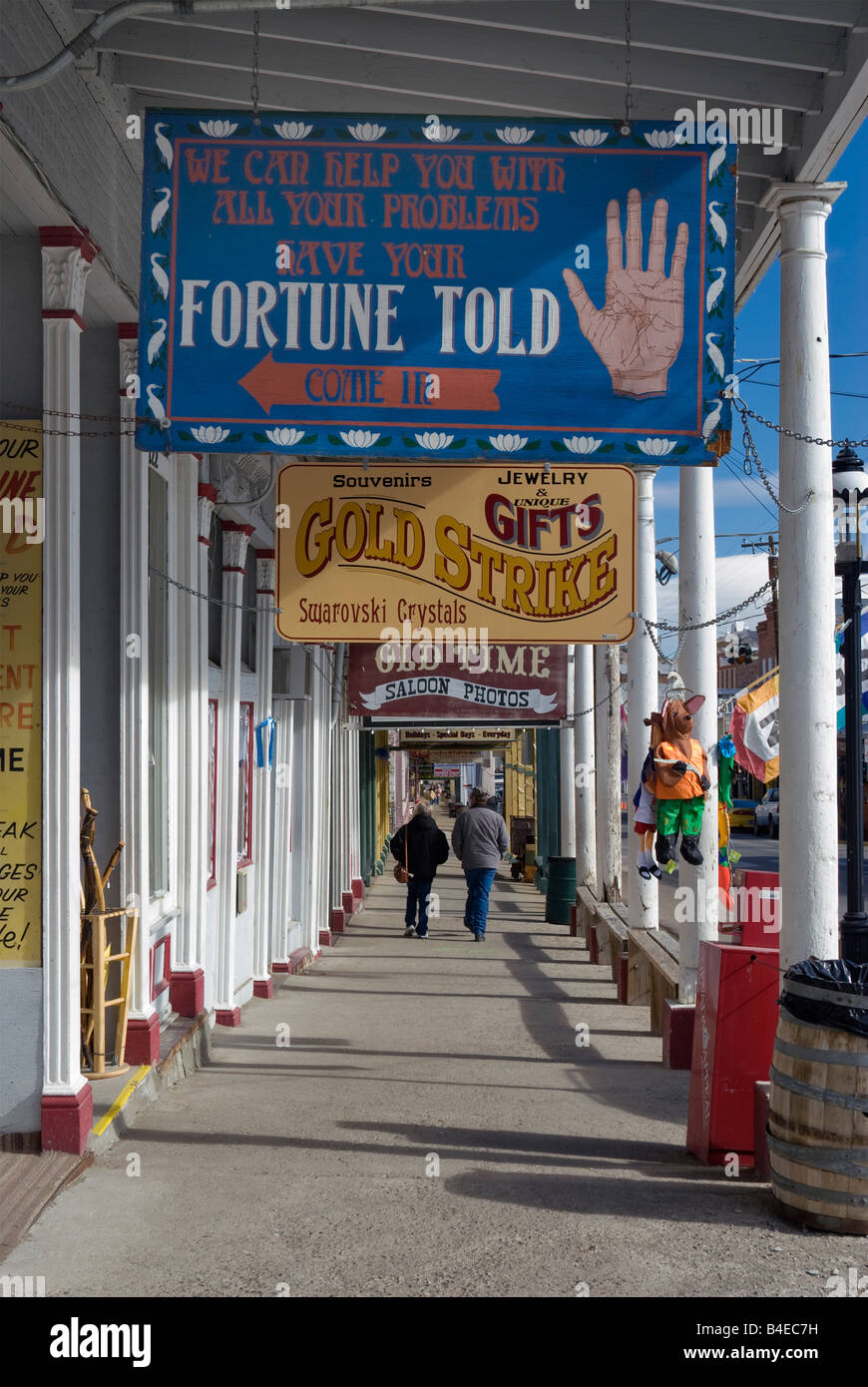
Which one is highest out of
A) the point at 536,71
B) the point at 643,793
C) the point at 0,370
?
the point at 536,71

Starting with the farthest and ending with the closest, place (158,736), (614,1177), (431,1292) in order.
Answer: (158,736) < (614,1177) < (431,1292)

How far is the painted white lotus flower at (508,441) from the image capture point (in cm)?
516


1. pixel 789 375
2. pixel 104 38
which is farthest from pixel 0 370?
pixel 789 375

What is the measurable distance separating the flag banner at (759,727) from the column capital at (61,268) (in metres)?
7.10

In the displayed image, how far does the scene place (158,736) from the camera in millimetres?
8180

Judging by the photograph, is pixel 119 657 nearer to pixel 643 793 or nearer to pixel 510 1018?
pixel 643 793

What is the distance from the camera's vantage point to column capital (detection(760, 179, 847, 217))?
6.30 meters

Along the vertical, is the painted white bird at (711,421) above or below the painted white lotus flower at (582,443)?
above

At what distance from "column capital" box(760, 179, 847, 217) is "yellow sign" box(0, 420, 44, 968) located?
3.72 m

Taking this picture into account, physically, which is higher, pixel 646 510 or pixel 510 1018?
pixel 646 510

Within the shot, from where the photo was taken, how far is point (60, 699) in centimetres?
579

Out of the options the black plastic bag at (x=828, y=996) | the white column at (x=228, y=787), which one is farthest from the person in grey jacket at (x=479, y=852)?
the black plastic bag at (x=828, y=996)

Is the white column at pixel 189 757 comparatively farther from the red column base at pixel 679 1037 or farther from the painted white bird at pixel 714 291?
the painted white bird at pixel 714 291

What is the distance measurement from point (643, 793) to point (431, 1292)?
369 cm
